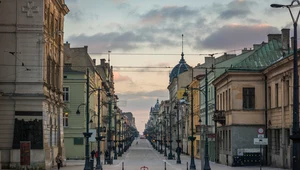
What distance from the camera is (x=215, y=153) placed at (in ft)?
242

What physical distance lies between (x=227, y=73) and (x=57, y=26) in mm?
16059

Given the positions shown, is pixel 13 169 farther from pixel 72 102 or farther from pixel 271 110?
pixel 72 102

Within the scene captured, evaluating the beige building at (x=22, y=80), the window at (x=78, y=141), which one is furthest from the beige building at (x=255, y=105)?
the window at (x=78, y=141)

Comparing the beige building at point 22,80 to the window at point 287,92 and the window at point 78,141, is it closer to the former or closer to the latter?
the window at point 287,92

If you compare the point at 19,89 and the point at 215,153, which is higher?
the point at 19,89

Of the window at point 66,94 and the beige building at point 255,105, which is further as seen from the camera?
the window at point 66,94

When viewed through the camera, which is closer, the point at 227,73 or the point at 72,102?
the point at 227,73

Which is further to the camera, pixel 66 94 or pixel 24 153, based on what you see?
pixel 66 94

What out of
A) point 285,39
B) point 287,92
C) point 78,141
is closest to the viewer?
point 287,92

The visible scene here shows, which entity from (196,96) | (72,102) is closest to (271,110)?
(72,102)

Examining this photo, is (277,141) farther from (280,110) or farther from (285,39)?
(285,39)

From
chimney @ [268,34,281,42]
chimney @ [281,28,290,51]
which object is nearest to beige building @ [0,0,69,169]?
chimney @ [281,28,290,51]

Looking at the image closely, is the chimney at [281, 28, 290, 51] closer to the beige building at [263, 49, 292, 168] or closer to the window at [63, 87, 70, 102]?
the beige building at [263, 49, 292, 168]

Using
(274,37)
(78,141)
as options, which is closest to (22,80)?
(274,37)
